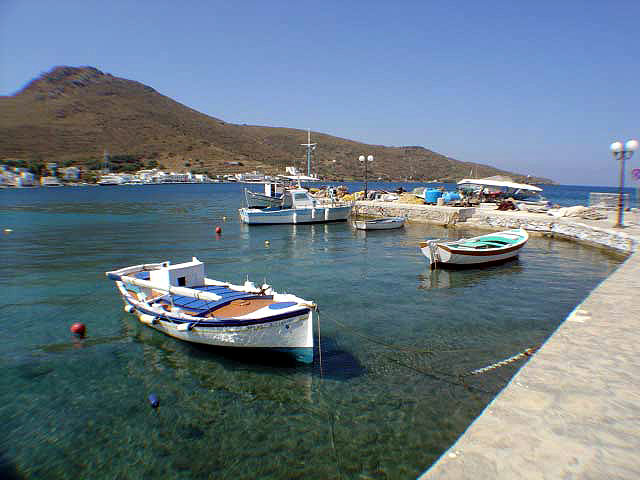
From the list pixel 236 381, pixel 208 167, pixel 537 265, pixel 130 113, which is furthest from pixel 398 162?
pixel 236 381

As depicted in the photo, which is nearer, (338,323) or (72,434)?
(72,434)

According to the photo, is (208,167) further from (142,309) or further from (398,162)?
(142,309)

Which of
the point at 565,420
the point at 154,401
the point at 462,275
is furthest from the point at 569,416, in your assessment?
the point at 462,275

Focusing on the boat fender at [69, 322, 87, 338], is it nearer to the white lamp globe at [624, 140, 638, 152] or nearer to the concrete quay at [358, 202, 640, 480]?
the concrete quay at [358, 202, 640, 480]

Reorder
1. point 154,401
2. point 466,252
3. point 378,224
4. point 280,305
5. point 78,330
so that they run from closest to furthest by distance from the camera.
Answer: point 154,401 → point 280,305 → point 78,330 → point 466,252 → point 378,224

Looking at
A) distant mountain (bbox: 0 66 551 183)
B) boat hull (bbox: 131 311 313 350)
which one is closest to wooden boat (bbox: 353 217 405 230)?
boat hull (bbox: 131 311 313 350)

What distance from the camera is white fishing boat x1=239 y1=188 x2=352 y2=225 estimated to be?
107 ft

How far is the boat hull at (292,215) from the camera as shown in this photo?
107 ft

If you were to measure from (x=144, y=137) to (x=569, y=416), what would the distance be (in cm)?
16758

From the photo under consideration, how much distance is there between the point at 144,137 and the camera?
149m

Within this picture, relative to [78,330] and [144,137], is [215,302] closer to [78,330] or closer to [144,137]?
[78,330]

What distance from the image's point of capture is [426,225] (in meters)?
32.0

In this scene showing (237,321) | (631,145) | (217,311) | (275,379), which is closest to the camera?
(275,379)

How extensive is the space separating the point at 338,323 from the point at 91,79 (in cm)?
22144
